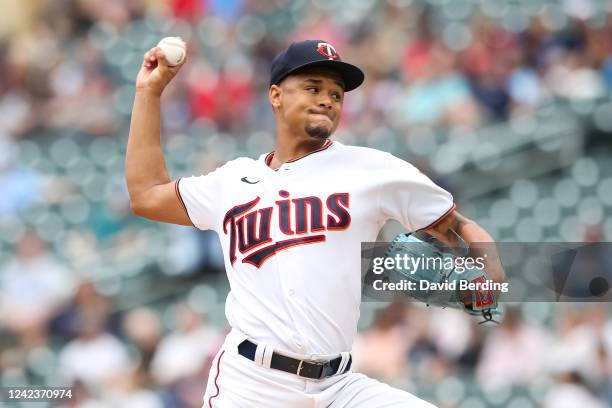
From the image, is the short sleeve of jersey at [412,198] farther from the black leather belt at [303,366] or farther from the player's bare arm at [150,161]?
the player's bare arm at [150,161]

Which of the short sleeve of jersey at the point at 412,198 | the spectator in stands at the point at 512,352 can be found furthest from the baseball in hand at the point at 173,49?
the spectator in stands at the point at 512,352

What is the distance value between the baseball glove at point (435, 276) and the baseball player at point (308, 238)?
9cm

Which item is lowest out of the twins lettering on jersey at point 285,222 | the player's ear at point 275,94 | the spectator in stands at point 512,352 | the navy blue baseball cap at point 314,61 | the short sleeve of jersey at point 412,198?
the spectator in stands at point 512,352

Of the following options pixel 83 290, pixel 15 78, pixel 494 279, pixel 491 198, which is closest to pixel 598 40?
pixel 491 198

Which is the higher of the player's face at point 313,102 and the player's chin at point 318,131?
the player's face at point 313,102

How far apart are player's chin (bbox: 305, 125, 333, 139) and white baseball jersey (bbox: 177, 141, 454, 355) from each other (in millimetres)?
78

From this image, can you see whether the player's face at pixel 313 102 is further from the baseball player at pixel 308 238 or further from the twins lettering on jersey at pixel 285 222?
the twins lettering on jersey at pixel 285 222

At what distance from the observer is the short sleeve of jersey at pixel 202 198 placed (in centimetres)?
397

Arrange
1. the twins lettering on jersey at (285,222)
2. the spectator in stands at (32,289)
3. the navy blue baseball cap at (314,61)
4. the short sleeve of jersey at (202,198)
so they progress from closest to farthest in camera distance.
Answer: the twins lettering on jersey at (285,222) < the navy blue baseball cap at (314,61) < the short sleeve of jersey at (202,198) < the spectator in stands at (32,289)

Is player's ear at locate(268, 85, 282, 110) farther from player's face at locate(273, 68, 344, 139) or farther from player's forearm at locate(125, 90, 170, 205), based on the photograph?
player's forearm at locate(125, 90, 170, 205)

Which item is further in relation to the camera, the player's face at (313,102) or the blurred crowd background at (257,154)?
the blurred crowd background at (257,154)

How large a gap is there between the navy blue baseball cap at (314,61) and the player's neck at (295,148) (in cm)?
22

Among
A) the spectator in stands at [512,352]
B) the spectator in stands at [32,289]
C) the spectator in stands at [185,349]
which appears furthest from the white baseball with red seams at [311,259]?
the spectator in stands at [32,289]

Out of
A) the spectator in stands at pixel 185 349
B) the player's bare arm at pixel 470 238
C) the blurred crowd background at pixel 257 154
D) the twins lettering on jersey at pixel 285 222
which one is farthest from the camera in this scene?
the spectator in stands at pixel 185 349
